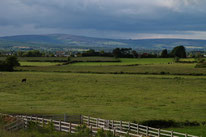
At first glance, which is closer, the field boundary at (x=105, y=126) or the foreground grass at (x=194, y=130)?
the field boundary at (x=105, y=126)

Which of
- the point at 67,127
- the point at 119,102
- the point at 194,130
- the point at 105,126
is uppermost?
the point at 67,127

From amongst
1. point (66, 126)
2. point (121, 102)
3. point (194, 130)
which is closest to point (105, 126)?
point (66, 126)

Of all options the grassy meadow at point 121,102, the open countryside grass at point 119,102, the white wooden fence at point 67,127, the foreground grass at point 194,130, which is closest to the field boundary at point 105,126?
the white wooden fence at point 67,127

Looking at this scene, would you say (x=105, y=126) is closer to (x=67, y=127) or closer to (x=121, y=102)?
(x=67, y=127)

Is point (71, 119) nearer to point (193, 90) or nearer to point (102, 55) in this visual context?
point (193, 90)

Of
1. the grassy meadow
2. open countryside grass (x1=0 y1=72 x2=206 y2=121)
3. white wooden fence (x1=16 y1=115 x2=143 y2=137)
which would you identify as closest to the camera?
white wooden fence (x1=16 y1=115 x2=143 y2=137)

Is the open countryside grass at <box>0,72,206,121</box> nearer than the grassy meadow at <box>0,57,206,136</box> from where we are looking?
No

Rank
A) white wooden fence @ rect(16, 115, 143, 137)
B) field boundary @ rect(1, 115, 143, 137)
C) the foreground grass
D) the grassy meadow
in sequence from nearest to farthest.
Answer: white wooden fence @ rect(16, 115, 143, 137) → field boundary @ rect(1, 115, 143, 137) → the foreground grass → the grassy meadow

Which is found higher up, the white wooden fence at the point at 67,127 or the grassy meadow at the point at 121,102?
the white wooden fence at the point at 67,127

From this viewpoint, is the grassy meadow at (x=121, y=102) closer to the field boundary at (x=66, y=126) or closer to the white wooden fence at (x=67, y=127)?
the white wooden fence at (x=67, y=127)

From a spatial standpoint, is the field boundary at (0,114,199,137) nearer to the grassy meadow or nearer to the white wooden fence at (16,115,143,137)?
the white wooden fence at (16,115,143,137)

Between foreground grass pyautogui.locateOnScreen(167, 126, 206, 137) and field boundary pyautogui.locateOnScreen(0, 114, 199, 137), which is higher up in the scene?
field boundary pyautogui.locateOnScreen(0, 114, 199, 137)

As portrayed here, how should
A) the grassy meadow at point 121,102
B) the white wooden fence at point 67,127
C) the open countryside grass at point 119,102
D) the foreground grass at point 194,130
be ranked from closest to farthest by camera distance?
the white wooden fence at point 67,127, the foreground grass at point 194,130, the grassy meadow at point 121,102, the open countryside grass at point 119,102

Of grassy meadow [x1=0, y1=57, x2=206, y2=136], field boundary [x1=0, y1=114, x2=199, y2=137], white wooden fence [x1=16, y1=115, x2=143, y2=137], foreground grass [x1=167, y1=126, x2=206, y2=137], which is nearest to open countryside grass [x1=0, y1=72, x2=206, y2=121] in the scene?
grassy meadow [x1=0, y1=57, x2=206, y2=136]
